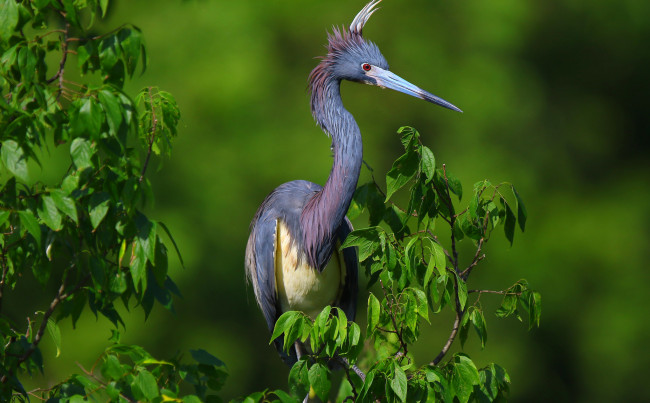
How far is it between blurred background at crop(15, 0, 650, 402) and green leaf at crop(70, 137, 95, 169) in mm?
4895

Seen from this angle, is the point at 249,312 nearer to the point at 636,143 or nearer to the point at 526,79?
the point at 526,79

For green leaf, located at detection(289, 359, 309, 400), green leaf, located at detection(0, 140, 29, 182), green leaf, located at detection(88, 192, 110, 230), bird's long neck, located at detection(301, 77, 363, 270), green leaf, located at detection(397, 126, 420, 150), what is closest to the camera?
green leaf, located at detection(0, 140, 29, 182)

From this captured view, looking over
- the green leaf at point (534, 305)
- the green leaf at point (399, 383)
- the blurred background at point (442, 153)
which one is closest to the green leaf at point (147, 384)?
the green leaf at point (399, 383)

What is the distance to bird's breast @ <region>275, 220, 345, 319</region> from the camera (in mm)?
4020

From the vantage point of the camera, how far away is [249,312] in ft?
26.5

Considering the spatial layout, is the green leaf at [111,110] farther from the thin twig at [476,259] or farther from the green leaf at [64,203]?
the thin twig at [476,259]

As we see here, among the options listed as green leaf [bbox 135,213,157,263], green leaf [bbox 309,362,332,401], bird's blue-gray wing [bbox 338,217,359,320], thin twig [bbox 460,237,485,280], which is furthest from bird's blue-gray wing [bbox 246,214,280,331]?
green leaf [bbox 135,213,157,263]

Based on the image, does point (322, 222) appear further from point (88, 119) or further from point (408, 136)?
point (88, 119)

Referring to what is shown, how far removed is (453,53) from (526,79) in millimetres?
753

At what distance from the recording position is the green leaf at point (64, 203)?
200 cm

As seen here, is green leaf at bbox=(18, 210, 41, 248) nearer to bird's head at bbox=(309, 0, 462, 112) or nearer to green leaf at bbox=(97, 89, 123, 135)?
green leaf at bbox=(97, 89, 123, 135)

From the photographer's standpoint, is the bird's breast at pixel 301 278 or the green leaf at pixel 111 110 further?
the bird's breast at pixel 301 278

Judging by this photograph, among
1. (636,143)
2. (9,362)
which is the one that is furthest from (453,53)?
(9,362)

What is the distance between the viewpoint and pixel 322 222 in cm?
377
